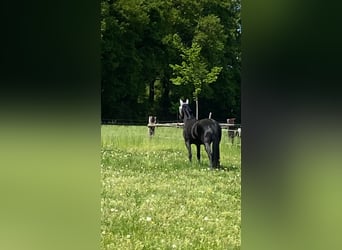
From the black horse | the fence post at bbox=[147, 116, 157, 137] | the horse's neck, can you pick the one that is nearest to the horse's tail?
the black horse

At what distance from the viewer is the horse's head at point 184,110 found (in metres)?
2.56

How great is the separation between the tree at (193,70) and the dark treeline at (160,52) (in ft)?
0.04

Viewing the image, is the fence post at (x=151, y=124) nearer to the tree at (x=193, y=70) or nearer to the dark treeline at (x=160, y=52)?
the dark treeline at (x=160, y=52)

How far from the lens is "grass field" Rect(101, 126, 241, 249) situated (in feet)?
7.46

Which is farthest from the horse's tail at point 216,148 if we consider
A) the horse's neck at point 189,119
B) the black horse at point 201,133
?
the horse's neck at point 189,119

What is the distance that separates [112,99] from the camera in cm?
242

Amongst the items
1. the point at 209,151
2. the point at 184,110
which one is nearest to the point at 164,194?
the point at 209,151

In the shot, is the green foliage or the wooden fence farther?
the green foliage

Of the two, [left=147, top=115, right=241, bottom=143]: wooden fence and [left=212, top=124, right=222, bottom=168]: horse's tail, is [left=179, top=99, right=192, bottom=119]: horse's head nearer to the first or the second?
[left=147, top=115, right=241, bottom=143]: wooden fence
